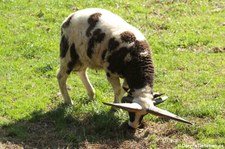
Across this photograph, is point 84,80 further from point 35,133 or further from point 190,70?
point 190,70

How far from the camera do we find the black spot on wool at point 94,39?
36.2 ft

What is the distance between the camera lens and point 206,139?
10.3 meters

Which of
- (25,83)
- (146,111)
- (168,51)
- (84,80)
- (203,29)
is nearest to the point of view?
(146,111)

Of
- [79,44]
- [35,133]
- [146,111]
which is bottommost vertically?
[35,133]

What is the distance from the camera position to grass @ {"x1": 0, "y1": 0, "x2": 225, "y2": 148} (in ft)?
34.9

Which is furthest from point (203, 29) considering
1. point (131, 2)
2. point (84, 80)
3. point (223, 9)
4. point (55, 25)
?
point (84, 80)

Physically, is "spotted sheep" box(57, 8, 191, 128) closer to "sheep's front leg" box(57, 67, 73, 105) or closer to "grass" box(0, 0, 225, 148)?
"sheep's front leg" box(57, 67, 73, 105)

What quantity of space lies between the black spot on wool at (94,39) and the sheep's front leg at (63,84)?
3.00 feet

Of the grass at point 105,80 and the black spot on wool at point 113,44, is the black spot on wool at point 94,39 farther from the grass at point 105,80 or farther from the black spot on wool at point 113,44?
the grass at point 105,80

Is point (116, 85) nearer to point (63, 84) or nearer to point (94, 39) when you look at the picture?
point (94, 39)

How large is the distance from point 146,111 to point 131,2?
9130mm

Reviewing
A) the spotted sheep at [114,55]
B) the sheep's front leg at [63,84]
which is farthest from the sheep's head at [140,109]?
the sheep's front leg at [63,84]

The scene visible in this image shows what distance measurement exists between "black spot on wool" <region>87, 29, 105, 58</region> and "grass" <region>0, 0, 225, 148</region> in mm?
Answer: 1324

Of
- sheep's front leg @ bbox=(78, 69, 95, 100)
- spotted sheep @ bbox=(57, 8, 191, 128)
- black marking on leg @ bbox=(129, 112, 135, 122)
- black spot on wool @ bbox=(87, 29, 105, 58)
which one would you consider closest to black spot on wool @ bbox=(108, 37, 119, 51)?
spotted sheep @ bbox=(57, 8, 191, 128)
